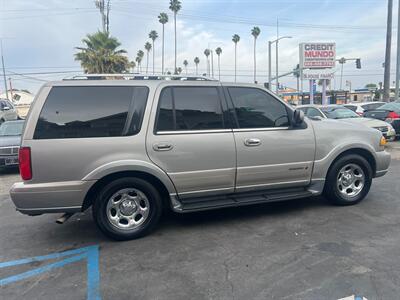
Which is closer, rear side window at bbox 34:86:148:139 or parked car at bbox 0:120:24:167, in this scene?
rear side window at bbox 34:86:148:139

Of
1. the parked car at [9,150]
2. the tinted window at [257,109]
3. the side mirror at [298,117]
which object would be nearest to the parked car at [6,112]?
the parked car at [9,150]

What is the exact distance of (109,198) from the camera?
163 inches

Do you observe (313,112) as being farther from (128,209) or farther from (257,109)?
(128,209)

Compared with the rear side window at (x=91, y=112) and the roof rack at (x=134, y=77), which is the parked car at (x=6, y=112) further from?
the rear side window at (x=91, y=112)

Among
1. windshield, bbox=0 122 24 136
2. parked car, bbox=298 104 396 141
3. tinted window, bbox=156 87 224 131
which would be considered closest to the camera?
tinted window, bbox=156 87 224 131

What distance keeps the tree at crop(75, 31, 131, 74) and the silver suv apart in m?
22.5

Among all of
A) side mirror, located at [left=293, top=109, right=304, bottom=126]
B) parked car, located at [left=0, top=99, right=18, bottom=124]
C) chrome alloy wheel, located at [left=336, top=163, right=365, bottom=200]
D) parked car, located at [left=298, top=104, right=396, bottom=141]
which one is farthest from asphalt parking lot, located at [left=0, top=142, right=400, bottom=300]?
parked car, located at [left=0, top=99, right=18, bottom=124]

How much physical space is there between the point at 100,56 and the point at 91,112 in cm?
2319

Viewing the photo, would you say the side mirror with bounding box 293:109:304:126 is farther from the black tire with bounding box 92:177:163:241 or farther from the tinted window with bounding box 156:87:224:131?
the black tire with bounding box 92:177:163:241

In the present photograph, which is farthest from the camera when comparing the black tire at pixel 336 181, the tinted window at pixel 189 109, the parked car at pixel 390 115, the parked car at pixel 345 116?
the parked car at pixel 390 115

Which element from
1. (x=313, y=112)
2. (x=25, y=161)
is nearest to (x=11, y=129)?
(x=25, y=161)

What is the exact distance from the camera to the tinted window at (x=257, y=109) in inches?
184

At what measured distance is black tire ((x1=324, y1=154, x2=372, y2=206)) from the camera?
514cm

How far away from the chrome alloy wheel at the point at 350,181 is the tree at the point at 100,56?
75.2ft
